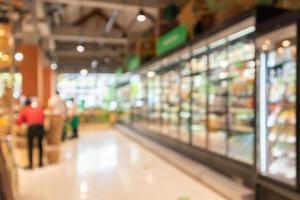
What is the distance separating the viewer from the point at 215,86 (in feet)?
19.7

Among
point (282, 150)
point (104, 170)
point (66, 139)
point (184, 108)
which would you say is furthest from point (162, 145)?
point (282, 150)

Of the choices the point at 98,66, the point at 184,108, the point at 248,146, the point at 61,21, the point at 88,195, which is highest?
the point at 61,21

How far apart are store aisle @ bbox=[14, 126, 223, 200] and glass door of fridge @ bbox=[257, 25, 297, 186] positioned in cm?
92

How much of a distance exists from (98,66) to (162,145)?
12.2 meters

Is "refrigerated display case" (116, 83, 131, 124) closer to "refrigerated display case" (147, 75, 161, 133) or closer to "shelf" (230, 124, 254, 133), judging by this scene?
"refrigerated display case" (147, 75, 161, 133)

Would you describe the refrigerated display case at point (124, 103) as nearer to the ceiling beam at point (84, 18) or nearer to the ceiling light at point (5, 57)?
the ceiling beam at point (84, 18)

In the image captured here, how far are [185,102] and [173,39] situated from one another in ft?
5.09

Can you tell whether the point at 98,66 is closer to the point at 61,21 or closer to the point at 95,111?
the point at 95,111

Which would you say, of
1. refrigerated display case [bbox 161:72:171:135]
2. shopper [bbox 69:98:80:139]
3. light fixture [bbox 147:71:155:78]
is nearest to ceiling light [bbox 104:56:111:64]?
shopper [bbox 69:98:80:139]

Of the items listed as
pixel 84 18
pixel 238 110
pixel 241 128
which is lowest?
pixel 241 128

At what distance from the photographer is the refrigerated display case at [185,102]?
7.03m

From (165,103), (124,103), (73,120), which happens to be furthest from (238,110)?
(124,103)

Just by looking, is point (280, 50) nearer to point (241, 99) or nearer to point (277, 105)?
point (277, 105)

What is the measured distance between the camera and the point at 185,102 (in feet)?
24.6
